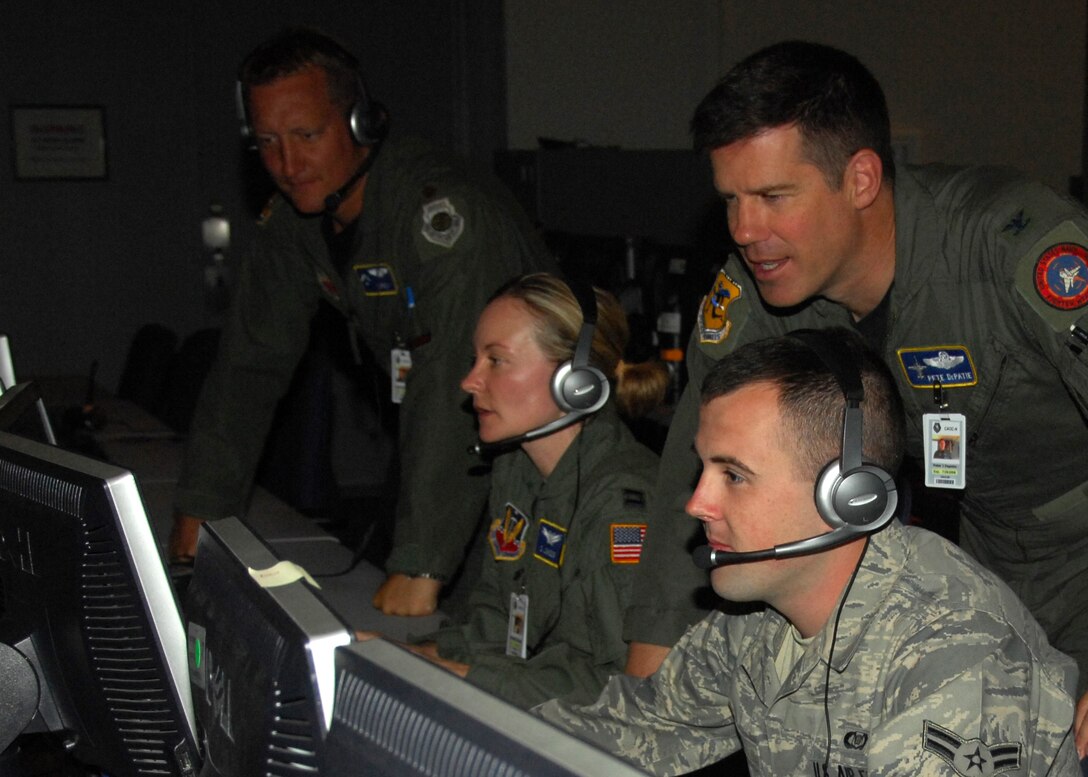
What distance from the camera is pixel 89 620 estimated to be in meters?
1.09

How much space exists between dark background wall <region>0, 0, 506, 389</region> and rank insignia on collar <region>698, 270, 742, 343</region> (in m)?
4.05

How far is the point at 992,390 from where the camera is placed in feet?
5.12

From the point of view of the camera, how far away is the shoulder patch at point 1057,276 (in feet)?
4.63

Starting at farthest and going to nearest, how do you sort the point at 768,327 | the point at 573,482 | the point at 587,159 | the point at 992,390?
1. the point at 587,159
2. the point at 573,482
3. the point at 768,327
4. the point at 992,390

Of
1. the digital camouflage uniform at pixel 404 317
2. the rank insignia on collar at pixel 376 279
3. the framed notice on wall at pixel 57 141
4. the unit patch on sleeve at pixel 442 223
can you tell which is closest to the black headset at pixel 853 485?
the digital camouflage uniform at pixel 404 317

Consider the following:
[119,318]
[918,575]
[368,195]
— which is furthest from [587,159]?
[918,575]

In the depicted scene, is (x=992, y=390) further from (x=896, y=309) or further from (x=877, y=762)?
(x=877, y=762)

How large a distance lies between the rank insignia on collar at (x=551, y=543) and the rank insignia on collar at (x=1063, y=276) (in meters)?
0.76

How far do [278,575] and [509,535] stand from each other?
115 cm

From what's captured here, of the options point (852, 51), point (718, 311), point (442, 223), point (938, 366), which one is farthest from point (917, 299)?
point (852, 51)

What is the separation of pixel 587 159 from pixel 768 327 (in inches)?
105

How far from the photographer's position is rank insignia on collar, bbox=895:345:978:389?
1.57 meters

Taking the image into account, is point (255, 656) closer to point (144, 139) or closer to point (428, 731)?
Answer: point (428, 731)

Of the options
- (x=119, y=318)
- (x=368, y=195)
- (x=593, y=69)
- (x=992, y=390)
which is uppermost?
(x=593, y=69)
